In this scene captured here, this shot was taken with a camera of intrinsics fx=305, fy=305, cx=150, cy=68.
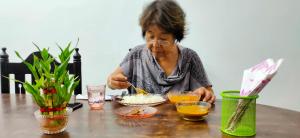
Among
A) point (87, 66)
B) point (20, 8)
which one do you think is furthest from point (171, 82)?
point (20, 8)

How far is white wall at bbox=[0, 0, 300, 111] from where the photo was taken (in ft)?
7.38

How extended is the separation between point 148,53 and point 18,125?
0.89 meters

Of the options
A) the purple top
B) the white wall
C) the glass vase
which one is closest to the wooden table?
the glass vase

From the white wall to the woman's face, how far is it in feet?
2.36

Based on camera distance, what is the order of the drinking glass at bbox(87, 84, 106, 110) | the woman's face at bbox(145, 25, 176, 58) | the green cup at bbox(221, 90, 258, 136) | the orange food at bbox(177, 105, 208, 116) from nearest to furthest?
the green cup at bbox(221, 90, 258, 136), the orange food at bbox(177, 105, 208, 116), the drinking glass at bbox(87, 84, 106, 110), the woman's face at bbox(145, 25, 176, 58)

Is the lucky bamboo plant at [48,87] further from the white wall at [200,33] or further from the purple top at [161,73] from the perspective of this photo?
the white wall at [200,33]

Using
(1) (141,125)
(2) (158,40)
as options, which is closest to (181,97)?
(1) (141,125)

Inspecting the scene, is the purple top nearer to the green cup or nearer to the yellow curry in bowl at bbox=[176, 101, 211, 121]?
the yellow curry in bowl at bbox=[176, 101, 211, 121]

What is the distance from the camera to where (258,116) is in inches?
42.9

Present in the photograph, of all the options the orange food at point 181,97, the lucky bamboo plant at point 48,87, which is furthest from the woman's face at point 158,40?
the lucky bamboo plant at point 48,87

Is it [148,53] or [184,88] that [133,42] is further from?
[184,88]

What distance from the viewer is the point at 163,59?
173 cm

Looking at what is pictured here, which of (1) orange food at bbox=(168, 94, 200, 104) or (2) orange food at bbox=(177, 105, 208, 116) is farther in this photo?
(1) orange food at bbox=(168, 94, 200, 104)

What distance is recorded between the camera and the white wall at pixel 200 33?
2248mm
